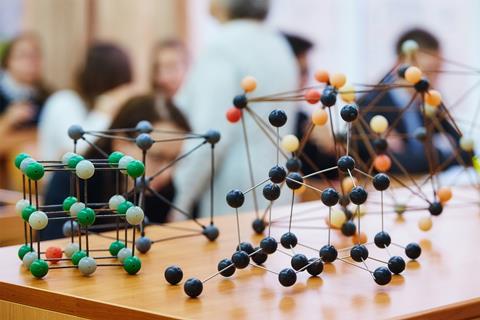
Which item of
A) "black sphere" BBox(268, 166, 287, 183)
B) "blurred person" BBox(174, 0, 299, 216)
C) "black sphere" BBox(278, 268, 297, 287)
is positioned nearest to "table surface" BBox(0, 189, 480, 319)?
"black sphere" BBox(278, 268, 297, 287)

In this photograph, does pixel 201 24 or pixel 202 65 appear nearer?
pixel 202 65

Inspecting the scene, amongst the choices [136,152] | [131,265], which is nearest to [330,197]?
[131,265]

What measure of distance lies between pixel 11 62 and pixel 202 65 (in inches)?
82.8

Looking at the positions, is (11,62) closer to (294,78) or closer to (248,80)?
(294,78)

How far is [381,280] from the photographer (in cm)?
96

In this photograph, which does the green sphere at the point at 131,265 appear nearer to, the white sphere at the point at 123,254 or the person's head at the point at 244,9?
the white sphere at the point at 123,254

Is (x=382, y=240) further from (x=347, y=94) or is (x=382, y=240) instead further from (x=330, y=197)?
(x=347, y=94)

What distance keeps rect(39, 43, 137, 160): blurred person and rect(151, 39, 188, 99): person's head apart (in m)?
0.85

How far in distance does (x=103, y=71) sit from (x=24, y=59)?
4.02 ft

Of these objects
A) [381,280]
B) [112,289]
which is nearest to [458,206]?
[381,280]

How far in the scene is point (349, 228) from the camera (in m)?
1.27

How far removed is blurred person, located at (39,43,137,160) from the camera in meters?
3.28

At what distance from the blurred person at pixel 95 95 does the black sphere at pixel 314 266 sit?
229 cm

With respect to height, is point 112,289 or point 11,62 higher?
point 112,289
